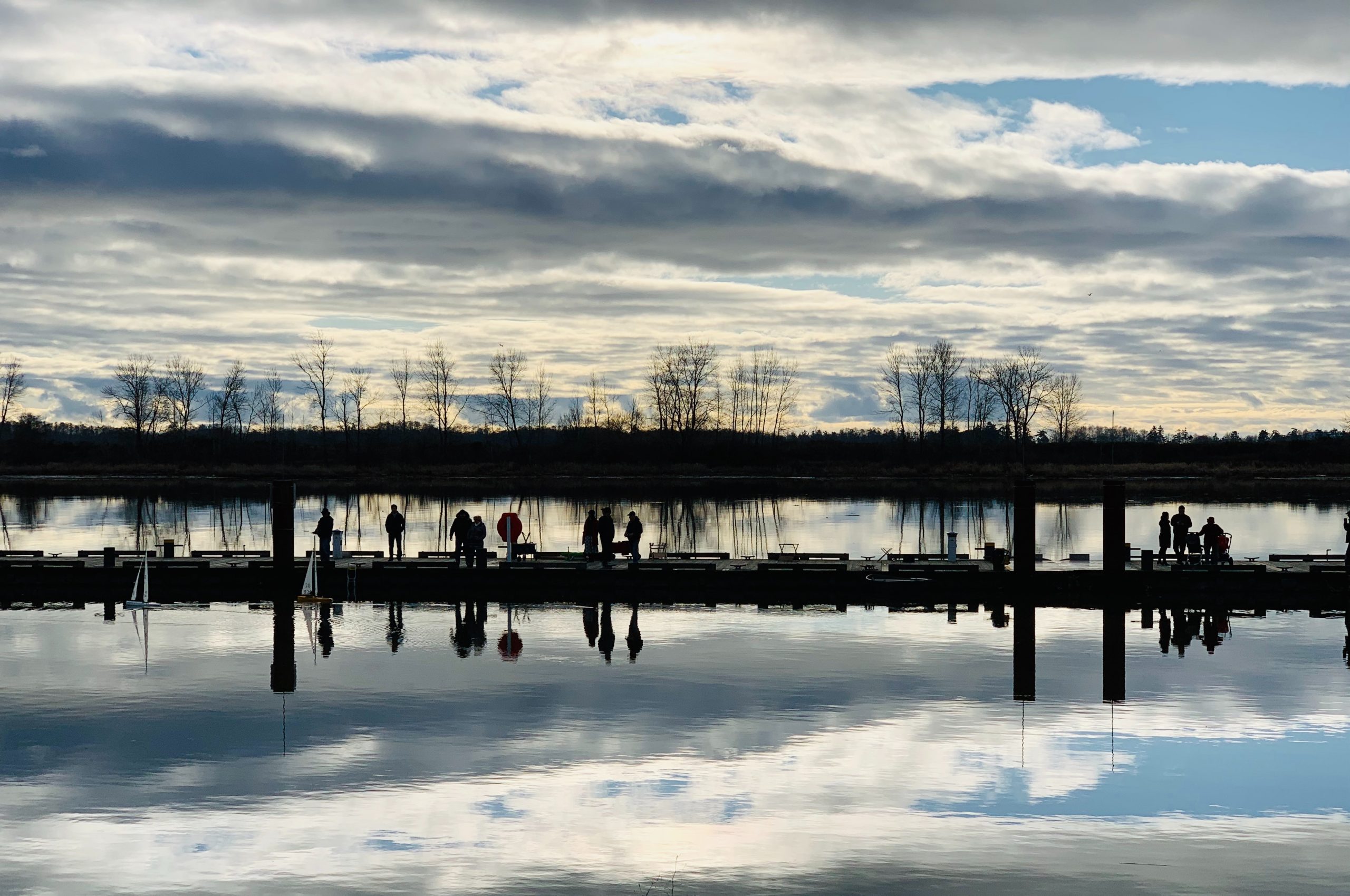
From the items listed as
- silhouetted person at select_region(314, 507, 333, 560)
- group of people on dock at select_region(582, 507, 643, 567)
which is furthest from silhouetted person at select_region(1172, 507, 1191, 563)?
silhouetted person at select_region(314, 507, 333, 560)

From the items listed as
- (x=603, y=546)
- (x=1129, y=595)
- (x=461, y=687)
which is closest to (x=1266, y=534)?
(x=1129, y=595)

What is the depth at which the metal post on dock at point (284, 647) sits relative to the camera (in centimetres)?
2644

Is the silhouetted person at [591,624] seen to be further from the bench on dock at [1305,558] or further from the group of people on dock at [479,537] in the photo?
the bench on dock at [1305,558]

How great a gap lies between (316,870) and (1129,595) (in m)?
30.0

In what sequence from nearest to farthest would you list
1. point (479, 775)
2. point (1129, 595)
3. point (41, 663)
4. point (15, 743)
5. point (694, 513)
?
point (479, 775) < point (15, 743) < point (41, 663) < point (1129, 595) < point (694, 513)

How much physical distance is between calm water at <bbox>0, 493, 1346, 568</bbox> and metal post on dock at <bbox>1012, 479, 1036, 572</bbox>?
18.3 ft

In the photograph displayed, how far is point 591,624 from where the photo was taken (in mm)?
35312

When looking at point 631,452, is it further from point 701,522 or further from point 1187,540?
point 1187,540

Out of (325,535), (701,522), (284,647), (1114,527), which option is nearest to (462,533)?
(325,535)

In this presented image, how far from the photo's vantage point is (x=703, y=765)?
1994 cm

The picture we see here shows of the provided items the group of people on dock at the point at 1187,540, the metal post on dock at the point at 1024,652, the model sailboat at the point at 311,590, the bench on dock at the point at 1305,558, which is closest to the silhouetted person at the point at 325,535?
the model sailboat at the point at 311,590

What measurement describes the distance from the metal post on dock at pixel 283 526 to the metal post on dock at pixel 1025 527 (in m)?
21.0

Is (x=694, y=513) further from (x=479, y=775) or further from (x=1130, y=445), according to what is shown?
(x=1130, y=445)

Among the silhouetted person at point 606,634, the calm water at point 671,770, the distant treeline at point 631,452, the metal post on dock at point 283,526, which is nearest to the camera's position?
the calm water at point 671,770
